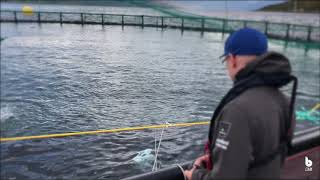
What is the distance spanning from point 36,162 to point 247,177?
5.18 metres

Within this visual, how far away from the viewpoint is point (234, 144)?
2.46m

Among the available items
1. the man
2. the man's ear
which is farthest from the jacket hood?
the man's ear

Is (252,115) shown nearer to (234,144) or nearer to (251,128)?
(251,128)

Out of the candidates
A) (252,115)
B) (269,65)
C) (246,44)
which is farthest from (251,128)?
(246,44)

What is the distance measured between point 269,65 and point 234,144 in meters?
0.55

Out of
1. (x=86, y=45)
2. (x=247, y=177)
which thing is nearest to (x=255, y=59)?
(x=247, y=177)

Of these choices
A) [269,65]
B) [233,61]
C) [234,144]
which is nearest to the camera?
[234,144]

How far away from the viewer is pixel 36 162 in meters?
7.00

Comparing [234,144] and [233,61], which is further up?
[233,61]

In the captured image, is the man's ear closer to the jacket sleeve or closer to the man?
the man

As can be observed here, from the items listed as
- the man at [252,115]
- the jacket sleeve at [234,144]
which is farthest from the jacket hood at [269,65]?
the jacket sleeve at [234,144]

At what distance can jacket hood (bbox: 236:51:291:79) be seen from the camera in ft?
8.39

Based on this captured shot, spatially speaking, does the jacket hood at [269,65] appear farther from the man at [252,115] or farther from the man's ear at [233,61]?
the man's ear at [233,61]

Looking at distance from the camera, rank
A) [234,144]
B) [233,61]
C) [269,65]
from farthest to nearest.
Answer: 1. [233,61]
2. [269,65]
3. [234,144]
